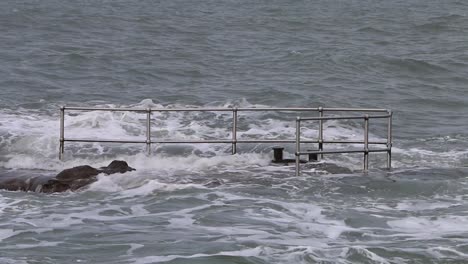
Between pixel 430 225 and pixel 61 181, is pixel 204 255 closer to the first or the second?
pixel 430 225

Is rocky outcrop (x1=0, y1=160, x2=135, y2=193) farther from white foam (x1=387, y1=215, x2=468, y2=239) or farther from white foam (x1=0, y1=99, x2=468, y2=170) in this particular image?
white foam (x1=387, y1=215, x2=468, y2=239)

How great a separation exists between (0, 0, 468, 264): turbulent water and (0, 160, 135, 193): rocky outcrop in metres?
0.26

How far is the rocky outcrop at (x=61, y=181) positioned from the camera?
13.9 m

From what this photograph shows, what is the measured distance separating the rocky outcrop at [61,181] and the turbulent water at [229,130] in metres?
0.26

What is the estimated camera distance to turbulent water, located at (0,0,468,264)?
36.6 feet

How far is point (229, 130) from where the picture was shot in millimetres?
20828

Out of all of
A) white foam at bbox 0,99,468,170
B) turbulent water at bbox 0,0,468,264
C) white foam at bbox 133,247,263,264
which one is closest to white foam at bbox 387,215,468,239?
turbulent water at bbox 0,0,468,264

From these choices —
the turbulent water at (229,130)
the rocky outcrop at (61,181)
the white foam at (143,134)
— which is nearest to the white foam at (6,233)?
the turbulent water at (229,130)

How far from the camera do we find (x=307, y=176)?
14.6 metres

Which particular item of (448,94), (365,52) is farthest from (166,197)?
(365,52)

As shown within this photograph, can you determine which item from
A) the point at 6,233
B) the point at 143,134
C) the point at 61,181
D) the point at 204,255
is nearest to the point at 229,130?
the point at 143,134

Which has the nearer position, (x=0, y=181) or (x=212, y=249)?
(x=212, y=249)

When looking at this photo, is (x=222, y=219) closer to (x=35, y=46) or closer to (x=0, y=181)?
(x=0, y=181)

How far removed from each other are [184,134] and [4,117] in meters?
3.93
